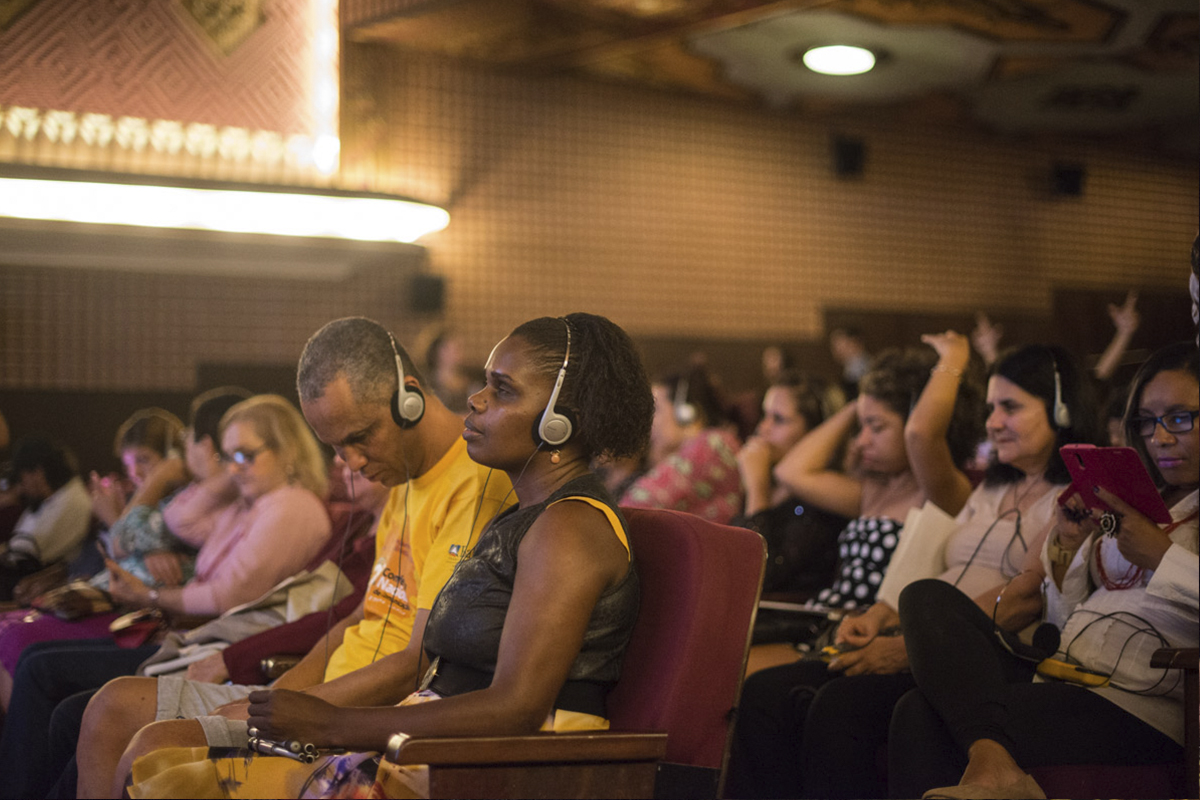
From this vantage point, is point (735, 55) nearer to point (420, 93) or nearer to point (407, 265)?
point (420, 93)

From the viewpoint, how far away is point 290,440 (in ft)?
9.98

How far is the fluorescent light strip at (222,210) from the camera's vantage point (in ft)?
14.8

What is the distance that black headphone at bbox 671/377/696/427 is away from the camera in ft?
14.2

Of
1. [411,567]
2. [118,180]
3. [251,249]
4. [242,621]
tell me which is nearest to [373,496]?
[242,621]

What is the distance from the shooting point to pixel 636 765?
141cm

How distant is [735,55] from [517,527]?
5152 mm

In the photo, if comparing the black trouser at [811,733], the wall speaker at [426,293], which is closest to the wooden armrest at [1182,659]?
the black trouser at [811,733]

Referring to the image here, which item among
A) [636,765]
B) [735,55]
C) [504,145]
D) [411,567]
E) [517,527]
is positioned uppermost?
[735,55]

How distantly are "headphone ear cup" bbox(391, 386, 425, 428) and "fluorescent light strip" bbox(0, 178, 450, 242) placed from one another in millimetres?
A: 2971

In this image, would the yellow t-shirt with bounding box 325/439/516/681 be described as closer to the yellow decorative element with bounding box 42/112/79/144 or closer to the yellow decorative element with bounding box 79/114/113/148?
the yellow decorative element with bounding box 42/112/79/144

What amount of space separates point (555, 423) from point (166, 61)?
11.1ft

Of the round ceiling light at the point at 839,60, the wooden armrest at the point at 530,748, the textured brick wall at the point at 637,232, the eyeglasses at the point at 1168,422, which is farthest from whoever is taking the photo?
the round ceiling light at the point at 839,60

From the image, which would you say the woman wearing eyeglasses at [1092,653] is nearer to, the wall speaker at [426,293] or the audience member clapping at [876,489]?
the audience member clapping at [876,489]

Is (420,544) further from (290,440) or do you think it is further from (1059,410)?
(1059,410)
